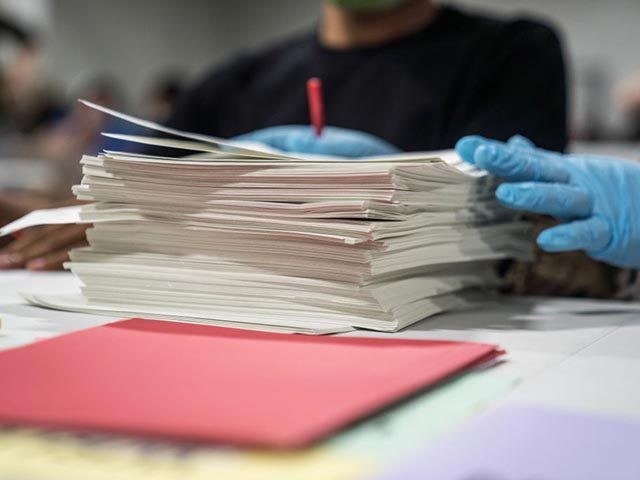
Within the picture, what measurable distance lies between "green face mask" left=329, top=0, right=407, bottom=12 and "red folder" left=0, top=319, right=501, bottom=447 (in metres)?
0.94

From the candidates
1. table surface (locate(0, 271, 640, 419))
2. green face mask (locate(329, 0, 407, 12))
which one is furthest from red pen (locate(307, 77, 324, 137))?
green face mask (locate(329, 0, 407, 12))

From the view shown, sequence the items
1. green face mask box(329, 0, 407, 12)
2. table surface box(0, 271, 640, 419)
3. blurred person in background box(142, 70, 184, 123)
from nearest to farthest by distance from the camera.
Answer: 1. table surface box(0, 271, 640, 419)
2. green face mask box(329, 0, 407, 12)
3. blurred person in background box(142, 70, 184, 123)

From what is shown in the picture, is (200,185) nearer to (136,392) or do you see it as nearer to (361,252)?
(361,252)

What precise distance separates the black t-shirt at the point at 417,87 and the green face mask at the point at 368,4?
7 centimetres

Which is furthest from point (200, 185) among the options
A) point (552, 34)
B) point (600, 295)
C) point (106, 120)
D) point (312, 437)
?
point (106, 120)

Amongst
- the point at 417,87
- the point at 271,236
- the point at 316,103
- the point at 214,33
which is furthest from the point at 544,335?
the point at 214,33

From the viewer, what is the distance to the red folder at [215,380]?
1.50 feet

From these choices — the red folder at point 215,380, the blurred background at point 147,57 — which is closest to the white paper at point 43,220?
the red folder at point 215,380

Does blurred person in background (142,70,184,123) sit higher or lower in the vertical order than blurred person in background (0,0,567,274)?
higher

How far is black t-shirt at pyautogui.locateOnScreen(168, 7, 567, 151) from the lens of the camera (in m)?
1.38

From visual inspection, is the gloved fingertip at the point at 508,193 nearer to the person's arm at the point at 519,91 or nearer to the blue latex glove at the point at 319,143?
the blue latex glove at the point at 319,143

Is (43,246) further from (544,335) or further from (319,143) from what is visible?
(544,335)

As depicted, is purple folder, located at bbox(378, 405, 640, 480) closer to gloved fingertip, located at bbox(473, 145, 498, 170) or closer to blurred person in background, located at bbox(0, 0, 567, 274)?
gloved fingertip, located at bbox(473, 145, 498, 170)

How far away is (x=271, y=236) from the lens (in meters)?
0.78
